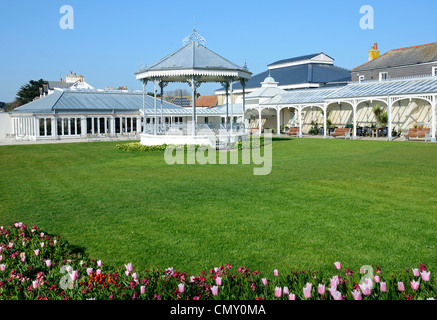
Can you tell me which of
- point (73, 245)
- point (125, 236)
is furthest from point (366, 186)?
point (73, 245)

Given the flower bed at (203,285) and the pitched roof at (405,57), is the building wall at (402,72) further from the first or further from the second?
the flower bed at (203,285)

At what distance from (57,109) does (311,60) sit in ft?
114

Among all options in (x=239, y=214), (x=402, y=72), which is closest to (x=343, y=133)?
(x=402, y=72)

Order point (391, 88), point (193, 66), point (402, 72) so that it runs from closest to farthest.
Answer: point (193, 66) → point (391, 88) → point (402, 72)

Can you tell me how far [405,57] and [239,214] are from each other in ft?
133

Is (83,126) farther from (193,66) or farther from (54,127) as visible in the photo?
(193,66)

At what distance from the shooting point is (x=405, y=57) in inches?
1647

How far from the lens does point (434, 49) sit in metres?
39.7

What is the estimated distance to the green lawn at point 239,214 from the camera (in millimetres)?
5848

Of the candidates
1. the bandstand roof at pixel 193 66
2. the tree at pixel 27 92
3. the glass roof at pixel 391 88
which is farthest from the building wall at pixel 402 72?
the tree at pixel 27 92

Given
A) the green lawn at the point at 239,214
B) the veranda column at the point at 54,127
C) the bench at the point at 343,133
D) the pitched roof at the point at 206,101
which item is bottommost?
the green lawn at the point at 239,214

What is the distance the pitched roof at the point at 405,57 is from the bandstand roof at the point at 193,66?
22.9 m

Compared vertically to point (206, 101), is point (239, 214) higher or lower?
lower
